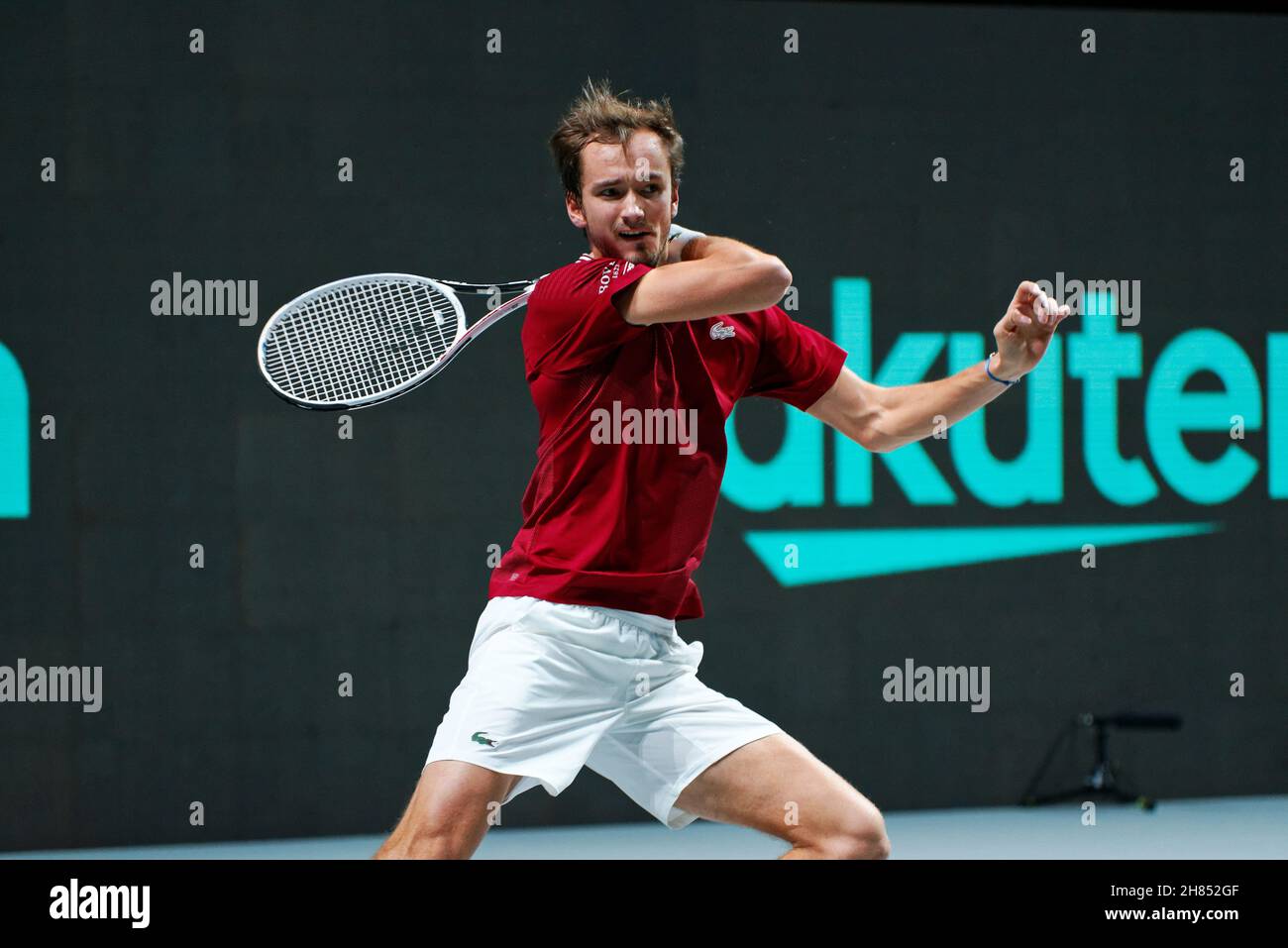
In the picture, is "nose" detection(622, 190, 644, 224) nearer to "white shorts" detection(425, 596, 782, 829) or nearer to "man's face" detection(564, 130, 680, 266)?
Result: "man's face" detection(564, 130, 680, 266)

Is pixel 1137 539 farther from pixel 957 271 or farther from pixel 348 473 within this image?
pixel 348 473

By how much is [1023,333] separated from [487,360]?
3081 millimetres

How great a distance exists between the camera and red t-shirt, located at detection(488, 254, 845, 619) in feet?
9.73

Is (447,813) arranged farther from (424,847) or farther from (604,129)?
(604,129)

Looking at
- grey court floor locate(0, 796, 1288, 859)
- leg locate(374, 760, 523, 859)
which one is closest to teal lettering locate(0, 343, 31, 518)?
grey court floor locate(0, 796, 1288, 859)

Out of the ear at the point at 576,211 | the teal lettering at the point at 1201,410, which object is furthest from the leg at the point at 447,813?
the teal lettering at the point at 1201,410

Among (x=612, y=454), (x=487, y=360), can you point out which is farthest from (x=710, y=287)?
(x=487, y=360)

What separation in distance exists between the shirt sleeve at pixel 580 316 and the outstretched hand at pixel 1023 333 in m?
0.76

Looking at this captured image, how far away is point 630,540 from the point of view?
3.01 meters

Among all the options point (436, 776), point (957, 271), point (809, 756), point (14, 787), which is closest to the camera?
point (436, 776)

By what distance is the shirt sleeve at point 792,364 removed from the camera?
11.0 ft
